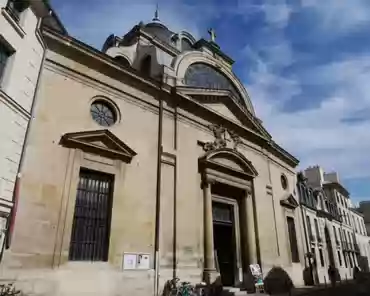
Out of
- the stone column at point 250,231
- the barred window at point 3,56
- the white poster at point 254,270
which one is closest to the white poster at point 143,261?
the white poster at point 254,270

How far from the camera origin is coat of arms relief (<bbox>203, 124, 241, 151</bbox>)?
15.4 metres

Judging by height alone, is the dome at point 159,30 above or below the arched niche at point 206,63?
above

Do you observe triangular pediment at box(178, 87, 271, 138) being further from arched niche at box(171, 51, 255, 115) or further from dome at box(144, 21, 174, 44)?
dome at box(144, 21, 174, 44)

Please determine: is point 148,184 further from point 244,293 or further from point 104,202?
point 244,293

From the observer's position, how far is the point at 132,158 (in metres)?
11.8

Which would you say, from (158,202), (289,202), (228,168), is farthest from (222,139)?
(289,202)

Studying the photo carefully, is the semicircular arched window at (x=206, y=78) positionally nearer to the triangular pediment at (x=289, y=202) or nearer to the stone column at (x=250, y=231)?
the stone column at (x=250, y=231)

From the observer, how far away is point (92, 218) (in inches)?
412

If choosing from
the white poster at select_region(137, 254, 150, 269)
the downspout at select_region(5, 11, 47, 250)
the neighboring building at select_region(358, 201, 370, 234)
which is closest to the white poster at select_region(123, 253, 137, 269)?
the white poster at select_region(137, 254, 150, 269)

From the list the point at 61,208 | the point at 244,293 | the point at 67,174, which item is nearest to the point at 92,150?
the point at 67,174

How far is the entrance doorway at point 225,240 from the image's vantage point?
15.5 meters

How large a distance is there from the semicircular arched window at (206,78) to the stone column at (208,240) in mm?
6045

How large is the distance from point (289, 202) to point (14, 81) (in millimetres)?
17812

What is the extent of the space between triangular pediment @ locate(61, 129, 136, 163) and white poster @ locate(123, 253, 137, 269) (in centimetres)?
344
